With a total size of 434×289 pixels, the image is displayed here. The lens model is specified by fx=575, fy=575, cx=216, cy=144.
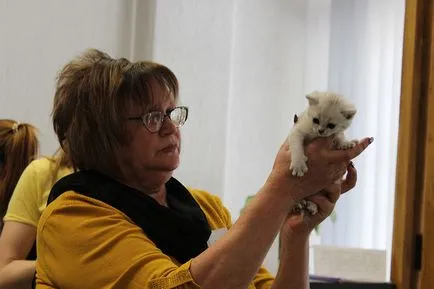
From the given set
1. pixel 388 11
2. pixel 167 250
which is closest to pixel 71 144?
pixel 167 250

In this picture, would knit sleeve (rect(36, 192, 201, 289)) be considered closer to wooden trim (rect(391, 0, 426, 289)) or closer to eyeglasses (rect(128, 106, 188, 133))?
eyeglasses (rect(128, 106, 188, 133))

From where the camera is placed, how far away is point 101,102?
1.10 m

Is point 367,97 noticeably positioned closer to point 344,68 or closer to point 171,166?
point 344,68

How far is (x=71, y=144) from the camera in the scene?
1142mm

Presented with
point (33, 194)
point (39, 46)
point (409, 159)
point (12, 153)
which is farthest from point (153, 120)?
point (39, 46)

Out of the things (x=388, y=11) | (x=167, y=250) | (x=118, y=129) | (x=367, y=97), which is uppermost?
(x=388, y=11)

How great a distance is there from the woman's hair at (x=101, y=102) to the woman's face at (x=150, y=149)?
0.5 inches

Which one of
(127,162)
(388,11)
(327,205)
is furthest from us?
(388,11)

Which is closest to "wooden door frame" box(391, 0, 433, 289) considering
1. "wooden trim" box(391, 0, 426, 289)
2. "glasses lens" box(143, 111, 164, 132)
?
"wooden trim" box(391, 0, 426, 289)

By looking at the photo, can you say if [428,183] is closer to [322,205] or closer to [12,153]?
[322,205]

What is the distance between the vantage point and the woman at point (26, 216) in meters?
1.48

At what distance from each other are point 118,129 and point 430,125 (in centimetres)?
111

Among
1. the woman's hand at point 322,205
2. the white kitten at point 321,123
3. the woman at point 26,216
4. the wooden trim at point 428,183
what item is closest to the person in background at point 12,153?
the woman at point 26,216

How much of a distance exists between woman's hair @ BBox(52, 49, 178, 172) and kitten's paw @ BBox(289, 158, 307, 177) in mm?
349
